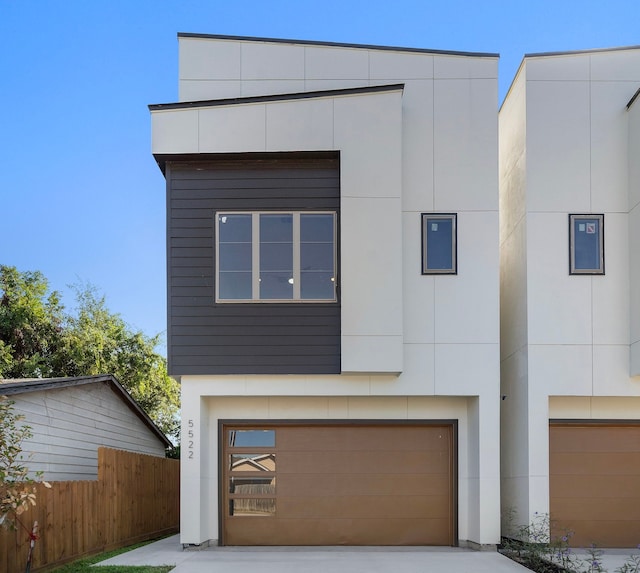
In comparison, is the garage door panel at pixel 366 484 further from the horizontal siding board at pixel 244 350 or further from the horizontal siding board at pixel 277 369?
the horizontal siding board at pixel 244 350

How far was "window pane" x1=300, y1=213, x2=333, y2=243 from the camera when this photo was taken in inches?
384

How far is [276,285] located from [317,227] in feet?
3.32

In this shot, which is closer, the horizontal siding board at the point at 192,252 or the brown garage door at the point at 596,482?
the horizontal siding board at the point at 192,252

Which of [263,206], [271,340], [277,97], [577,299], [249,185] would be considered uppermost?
[277,97]

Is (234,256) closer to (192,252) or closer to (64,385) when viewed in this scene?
(192,252)

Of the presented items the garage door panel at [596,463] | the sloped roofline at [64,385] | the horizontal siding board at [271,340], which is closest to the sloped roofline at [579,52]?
the horizontal siding board at [271,340]

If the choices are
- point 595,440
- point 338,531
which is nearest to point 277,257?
point 338,531

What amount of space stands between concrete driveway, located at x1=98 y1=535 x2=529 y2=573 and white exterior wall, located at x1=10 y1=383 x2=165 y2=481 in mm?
1833

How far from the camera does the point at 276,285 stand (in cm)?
973

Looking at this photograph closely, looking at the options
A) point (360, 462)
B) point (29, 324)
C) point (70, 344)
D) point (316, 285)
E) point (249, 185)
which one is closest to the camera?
point (316, 285)

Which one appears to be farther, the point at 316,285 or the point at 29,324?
the point at 29,324

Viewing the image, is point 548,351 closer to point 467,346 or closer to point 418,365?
point 467,346

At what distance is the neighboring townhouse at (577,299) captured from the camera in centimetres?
977

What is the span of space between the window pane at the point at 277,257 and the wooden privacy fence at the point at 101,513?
3.71m
